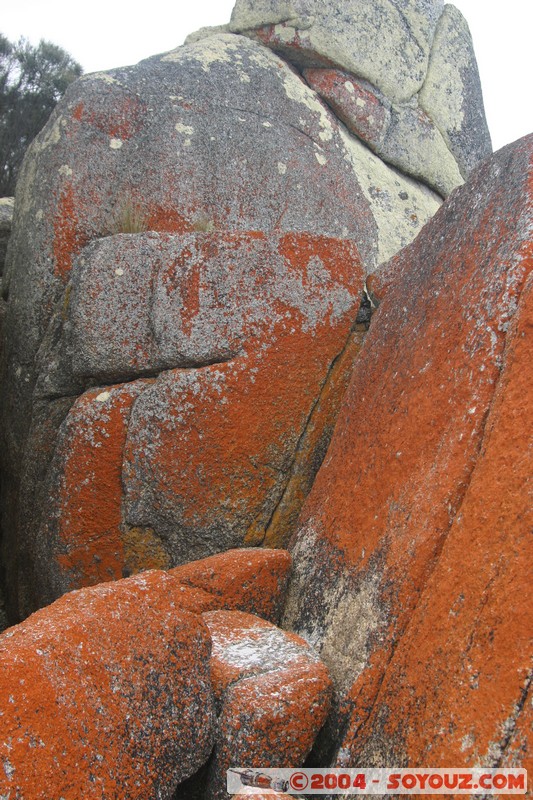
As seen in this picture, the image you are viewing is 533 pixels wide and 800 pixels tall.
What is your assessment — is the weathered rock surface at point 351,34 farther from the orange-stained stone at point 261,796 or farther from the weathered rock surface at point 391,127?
the orange-stained stone at point 261,796

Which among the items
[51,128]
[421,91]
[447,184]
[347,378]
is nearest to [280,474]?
[347,378]

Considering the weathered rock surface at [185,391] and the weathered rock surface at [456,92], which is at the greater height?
the weathered rock surface at [456,92]

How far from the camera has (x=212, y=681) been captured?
2.72 m

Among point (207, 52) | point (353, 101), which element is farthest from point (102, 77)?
point (353, 101)

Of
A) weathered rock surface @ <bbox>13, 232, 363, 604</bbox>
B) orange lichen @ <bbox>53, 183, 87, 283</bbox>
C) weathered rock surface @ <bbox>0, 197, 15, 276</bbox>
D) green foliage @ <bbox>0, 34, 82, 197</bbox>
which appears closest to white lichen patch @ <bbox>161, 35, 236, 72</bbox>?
orange lichen @ <bbox>53, 183, 87, 283</bbox>

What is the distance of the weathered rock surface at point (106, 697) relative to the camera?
7.27 feet

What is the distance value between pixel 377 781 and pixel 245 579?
3.86 feet

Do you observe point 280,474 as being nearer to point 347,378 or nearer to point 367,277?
point 347,378

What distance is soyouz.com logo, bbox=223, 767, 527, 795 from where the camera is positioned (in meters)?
2.01

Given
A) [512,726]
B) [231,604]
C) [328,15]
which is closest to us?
[512,726]

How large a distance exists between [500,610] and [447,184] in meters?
5.28

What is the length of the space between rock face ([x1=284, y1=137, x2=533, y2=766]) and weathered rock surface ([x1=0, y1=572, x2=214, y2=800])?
19.9 inches

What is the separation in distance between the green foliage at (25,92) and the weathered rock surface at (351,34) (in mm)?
6692

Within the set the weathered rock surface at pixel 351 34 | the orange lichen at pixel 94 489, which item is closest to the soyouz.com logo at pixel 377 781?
the orange lichen at pixel 94 489
